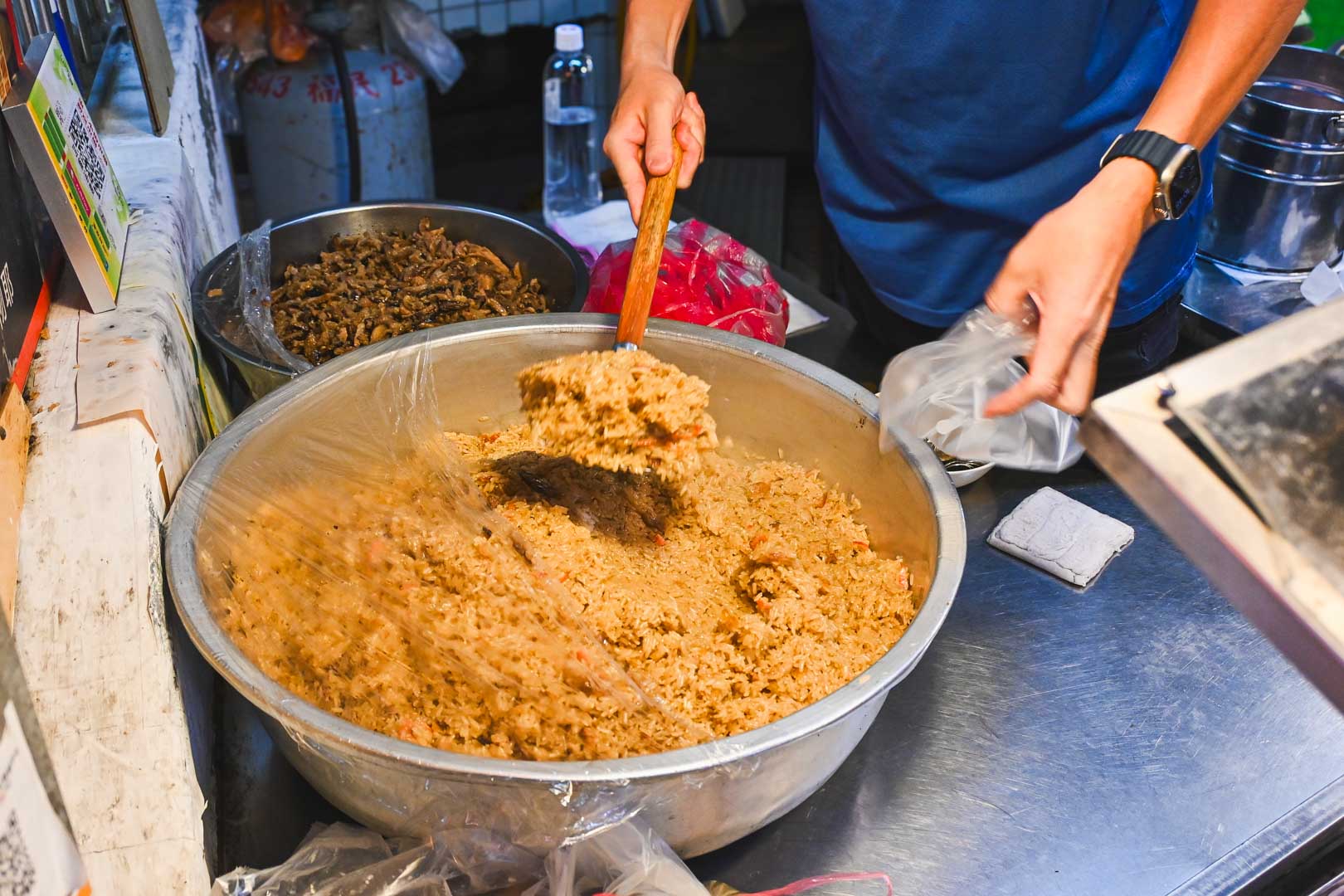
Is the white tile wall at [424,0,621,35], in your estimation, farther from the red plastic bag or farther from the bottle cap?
the red plastic bag

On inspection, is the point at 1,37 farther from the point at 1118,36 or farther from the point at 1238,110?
the point at 1238,110

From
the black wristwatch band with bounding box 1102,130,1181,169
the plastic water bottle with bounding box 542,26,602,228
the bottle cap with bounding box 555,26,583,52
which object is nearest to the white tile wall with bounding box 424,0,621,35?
the plastic water bottle with bounding box 542,26,602,228

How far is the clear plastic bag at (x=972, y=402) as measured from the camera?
1111 millimetres

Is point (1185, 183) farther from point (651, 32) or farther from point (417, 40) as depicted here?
point (417, 40)

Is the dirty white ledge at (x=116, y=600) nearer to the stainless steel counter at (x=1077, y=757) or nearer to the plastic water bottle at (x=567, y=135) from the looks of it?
the stainless steel counter at (x=1077, y=757)

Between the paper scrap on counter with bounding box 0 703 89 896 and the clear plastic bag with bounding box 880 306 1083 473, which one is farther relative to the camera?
the clear plastic bag with bounding box 880 306 1083 473

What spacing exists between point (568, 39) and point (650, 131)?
3.69 feet

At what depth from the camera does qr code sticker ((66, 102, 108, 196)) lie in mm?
1233

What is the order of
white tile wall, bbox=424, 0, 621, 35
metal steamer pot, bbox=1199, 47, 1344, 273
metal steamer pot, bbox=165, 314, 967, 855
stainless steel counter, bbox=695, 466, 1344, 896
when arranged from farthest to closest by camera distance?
white tile wall, bbox=424, 0, 621, 35 < metal steamer pot, bbox=1199, 47, 1344, 273 < stainless steel counter, bbox=695, 466, 1344, 896 < metal steamer pot, bbox=165, 314, 967, 855

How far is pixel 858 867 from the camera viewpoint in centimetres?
106

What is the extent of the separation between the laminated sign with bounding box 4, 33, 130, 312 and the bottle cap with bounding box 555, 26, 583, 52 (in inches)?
49.7

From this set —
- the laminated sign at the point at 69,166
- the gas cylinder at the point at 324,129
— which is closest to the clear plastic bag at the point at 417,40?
the gas cylinder at the point at 324,129

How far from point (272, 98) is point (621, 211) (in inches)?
60.5

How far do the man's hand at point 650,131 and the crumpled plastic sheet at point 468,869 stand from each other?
86 centimetres
